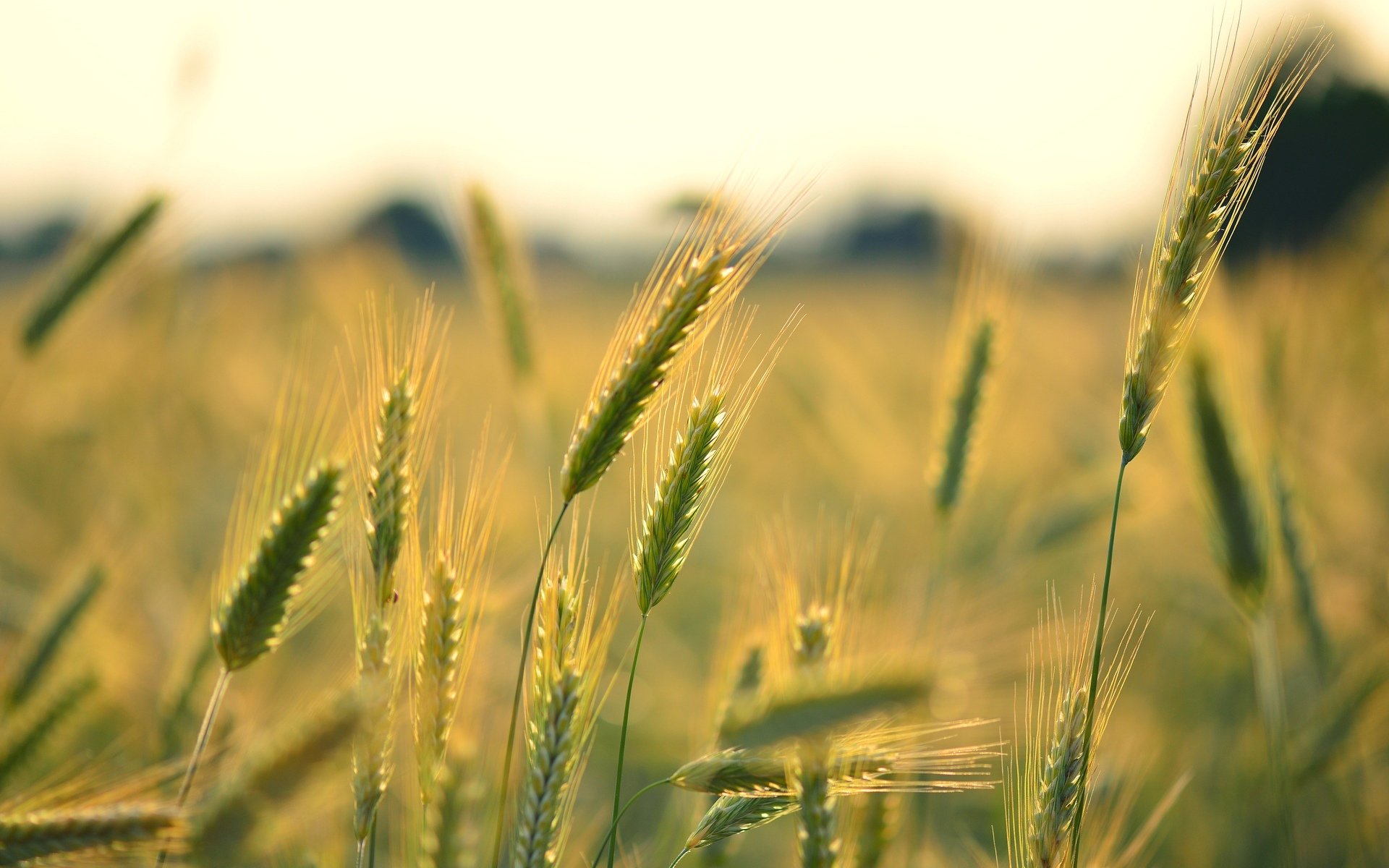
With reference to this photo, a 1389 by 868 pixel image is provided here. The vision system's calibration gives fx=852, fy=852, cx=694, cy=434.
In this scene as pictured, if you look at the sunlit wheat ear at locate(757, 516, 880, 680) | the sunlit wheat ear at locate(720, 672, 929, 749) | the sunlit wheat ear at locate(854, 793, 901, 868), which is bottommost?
the sunlit wheat ear at locate(854, 793, 901, 868)

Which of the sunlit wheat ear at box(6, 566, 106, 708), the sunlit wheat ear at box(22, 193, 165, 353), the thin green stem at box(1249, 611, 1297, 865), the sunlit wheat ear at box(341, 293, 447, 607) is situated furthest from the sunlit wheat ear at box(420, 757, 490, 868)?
the sunlit wheat ear at box(22, 193, 165, 353)

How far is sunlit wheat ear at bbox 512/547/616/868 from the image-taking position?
1267 mm

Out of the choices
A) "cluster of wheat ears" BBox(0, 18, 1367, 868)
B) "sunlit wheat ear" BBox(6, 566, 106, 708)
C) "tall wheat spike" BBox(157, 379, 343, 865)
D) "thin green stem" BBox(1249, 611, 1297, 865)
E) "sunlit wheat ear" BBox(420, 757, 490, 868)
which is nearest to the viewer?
"cluster of wheat ears" BBox(0, 18, 1367, 868)

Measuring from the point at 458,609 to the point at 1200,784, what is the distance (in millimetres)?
3033

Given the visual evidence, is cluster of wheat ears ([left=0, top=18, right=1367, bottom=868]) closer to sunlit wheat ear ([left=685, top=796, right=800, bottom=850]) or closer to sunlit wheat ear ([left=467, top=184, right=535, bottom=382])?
sunlit wheat ear ([left=685, top=796, right=800, bottom=850])

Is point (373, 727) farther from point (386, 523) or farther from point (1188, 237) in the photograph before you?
point (1188, 237)

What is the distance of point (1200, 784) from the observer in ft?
10.3

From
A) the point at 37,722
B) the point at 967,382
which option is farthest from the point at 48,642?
the point at 967,382

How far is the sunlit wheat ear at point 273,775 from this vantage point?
3.90ft

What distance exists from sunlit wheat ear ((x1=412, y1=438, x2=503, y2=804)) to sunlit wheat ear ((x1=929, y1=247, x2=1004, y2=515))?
1.27 meters

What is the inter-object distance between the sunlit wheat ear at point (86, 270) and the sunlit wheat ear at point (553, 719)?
2.06 meters

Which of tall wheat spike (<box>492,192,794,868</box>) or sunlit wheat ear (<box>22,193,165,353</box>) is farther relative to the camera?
sunlit wheat ear (<box>22,193,165,353</box>)

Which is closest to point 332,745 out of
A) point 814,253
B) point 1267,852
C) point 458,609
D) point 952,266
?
point 458,609

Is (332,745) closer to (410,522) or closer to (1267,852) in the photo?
(410,522)
